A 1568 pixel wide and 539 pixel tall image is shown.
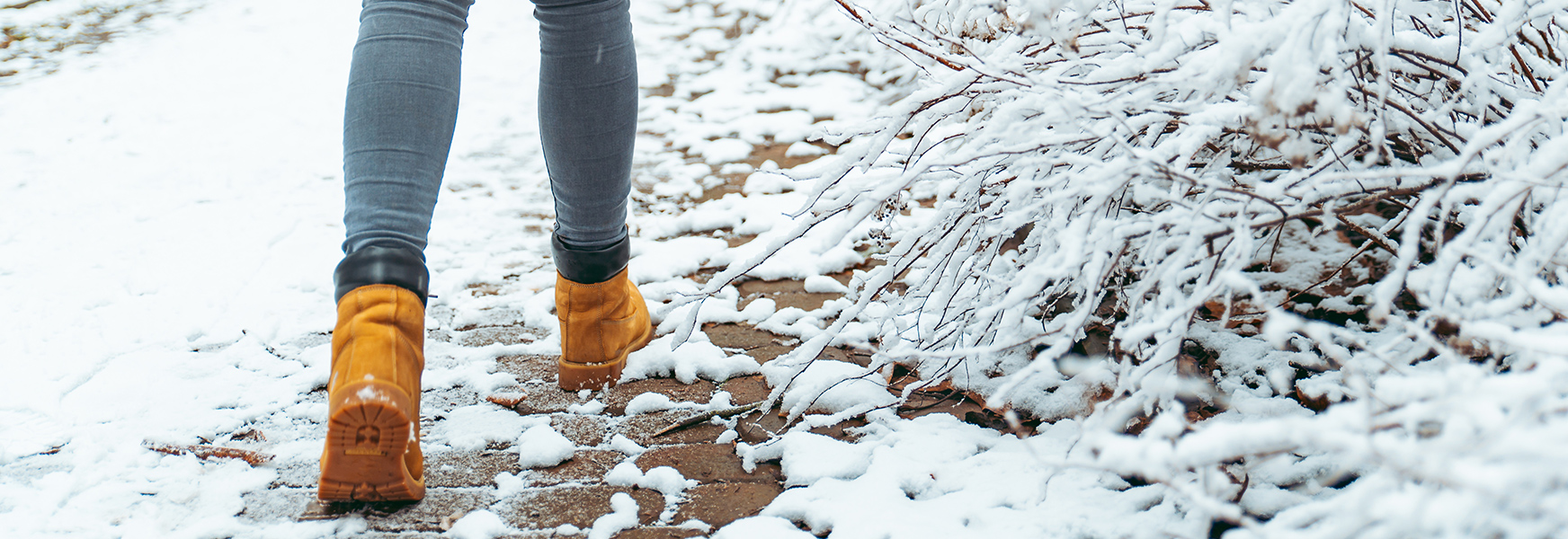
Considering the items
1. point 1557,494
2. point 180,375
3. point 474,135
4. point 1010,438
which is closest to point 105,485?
point 180,375

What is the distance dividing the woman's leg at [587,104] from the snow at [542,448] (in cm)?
31

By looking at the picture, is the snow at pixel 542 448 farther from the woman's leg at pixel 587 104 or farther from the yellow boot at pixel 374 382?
the woman's leg at pixel 587 104

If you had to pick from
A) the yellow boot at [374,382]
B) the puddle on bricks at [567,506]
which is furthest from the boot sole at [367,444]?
the puddle on bricks at [567,506]

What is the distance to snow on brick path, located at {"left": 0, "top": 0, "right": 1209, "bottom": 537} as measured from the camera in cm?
116

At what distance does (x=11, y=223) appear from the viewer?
2242mm

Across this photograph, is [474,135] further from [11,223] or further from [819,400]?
[819,400]

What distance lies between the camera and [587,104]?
132 cm

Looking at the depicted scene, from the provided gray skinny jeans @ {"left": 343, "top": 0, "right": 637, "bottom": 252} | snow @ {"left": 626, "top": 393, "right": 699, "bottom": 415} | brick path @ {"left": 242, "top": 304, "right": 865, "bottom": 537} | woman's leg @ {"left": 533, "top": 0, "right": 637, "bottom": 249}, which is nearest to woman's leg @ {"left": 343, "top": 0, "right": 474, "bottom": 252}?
gray skinny jeans @ {"left": 343, "top": 0, "right": 637, "bottom": 252}

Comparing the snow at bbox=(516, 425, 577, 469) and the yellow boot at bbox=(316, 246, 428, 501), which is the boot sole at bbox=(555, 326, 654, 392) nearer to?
the snow at bbox=(516, 425, 577, 469)

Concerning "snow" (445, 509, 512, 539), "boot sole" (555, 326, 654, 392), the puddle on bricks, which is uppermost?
"boot sole" (555, 326, 654, 392)

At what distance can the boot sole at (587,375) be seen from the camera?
1511 millimetres

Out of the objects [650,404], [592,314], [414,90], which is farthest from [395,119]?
[650,404]

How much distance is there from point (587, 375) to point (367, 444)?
48 cm

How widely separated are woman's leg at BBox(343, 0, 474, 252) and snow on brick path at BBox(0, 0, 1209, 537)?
35cm
